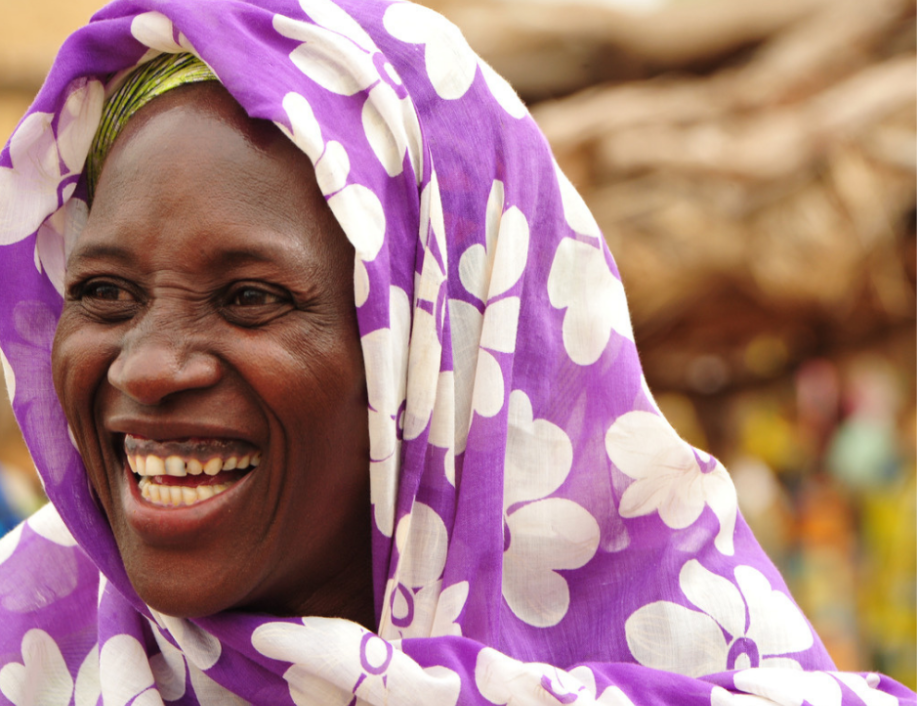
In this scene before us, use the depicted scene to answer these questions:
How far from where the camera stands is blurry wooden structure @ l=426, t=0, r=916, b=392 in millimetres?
6141

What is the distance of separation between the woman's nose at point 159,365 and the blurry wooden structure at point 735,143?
5.09m

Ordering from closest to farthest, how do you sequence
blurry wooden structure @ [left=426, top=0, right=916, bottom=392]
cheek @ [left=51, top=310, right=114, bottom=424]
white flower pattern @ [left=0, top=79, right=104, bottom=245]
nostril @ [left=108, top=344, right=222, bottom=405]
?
1. nostril @ [left=108, top=344, right=222, bottom=405]
2. cheek @ [left=51, top=310, right=114, bottom=424]
3. white flower pattern @ [left=0, top=79, right=104, bottom=245]
4. blurry wooden structure @ [left=426, top=0, right=916, bottom=392]

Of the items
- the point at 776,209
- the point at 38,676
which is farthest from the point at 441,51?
the point at 776,209

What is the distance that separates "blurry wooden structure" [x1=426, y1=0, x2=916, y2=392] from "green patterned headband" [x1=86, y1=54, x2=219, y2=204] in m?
4.90

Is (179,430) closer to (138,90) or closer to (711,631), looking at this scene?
(138,90)

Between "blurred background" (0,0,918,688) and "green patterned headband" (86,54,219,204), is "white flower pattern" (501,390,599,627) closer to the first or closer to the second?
"green patterned headband" (86,54,219,204)

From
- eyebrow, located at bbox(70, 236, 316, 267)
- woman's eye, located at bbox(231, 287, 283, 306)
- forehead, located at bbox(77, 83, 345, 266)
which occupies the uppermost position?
forehead, located at bbox(77, 83, 345, 266)

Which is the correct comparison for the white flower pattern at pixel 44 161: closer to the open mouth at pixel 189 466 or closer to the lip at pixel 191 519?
the open mouth at pixel 189 466

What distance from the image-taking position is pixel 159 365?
149 centimetres

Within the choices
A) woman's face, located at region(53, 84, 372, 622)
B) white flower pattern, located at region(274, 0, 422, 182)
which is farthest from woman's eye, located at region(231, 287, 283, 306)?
white flower pattern, located at region(274, 0, 422, 182)

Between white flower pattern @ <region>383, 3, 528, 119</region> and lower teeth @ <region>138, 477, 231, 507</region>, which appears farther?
white flower pattern @ <region>383, 3, 528, 119</region>

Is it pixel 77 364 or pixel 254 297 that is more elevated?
pixel 254 297

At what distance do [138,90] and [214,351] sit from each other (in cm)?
45

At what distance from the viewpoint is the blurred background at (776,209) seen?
6.16m
